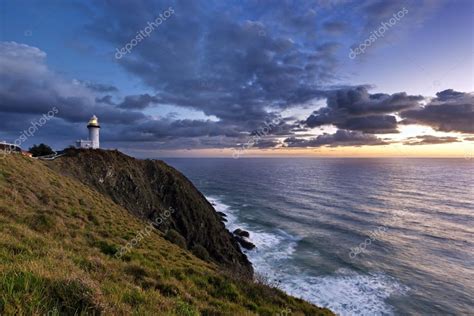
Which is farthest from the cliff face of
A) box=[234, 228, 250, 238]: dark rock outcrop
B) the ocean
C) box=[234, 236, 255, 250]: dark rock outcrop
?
the ocean

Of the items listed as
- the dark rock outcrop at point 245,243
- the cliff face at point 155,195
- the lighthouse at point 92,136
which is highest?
the lighthouse at point 92,136

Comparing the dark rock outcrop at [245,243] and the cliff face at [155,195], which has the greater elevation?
the cliff face at [155,195]

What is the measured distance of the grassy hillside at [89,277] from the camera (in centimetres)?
433

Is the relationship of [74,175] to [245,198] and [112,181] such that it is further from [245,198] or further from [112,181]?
[245,198]

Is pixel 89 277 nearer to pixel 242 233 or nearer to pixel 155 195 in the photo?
pixel 155 195

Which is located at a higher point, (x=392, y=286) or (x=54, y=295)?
(x=54, y=295)

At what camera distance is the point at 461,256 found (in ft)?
127

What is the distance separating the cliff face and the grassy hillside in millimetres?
20390

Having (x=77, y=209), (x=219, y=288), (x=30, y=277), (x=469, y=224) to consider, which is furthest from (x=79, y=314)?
(x=469, y=224)

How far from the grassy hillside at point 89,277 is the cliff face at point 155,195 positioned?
20.4 metres

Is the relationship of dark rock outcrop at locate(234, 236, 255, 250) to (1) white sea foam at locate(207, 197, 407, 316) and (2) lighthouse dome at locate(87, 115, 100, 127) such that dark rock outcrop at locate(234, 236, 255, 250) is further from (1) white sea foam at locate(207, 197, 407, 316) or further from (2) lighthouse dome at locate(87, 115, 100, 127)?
(2) lighthouse dome at locate(87, 115, 100, 127)

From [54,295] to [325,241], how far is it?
44621 millimetres

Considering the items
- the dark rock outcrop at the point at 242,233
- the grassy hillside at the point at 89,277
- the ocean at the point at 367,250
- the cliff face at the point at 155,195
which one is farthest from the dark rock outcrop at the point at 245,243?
the grassy hillside at the point at 89,277

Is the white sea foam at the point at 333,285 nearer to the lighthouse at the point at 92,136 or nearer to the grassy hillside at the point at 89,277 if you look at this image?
the grassy hillside at the point at 89,277
